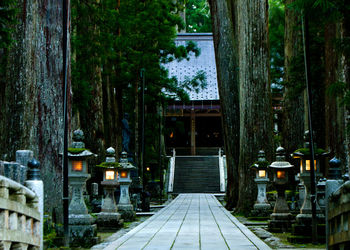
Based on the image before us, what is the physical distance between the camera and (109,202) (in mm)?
13469

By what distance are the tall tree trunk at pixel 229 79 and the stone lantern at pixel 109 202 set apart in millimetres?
6749

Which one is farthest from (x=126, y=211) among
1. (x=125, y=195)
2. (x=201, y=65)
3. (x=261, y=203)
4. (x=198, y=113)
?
(x=201, y=65)

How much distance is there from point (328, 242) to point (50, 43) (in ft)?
20.3

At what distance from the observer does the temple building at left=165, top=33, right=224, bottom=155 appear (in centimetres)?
4659

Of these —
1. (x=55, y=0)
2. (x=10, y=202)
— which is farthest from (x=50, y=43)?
(x=10, y=202)

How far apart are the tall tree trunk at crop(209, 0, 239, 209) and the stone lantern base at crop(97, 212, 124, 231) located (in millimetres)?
7020

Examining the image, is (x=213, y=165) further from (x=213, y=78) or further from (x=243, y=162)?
(x=243, y=162)

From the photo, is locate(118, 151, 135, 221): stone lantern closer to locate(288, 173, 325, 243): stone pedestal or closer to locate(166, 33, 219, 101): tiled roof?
locate(288, 173, 325, 243): stone pedestal

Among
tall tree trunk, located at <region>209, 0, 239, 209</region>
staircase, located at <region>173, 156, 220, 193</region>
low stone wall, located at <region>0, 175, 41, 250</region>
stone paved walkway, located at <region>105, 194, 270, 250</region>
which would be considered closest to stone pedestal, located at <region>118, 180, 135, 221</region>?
stone paved walkway, located at <region>105, 194, 270, 250</region>

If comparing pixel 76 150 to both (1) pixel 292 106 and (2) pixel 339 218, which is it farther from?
(1) pixel 292 106

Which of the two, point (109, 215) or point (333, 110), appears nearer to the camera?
point (109, 215)

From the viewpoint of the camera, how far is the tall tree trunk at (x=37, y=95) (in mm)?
9883

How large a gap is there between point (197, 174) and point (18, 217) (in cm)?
3374

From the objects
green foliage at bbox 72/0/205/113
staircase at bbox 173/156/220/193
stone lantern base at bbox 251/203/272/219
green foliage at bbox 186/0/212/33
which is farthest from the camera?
green foliage at bbox 186/0/212/33
